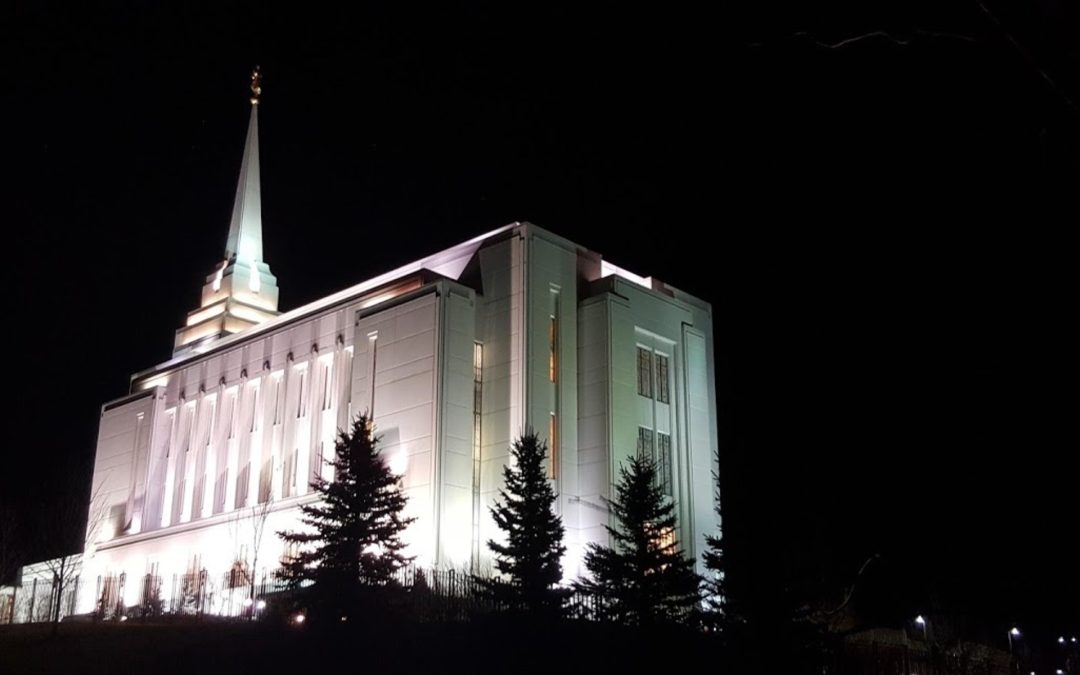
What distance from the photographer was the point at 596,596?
28656mm

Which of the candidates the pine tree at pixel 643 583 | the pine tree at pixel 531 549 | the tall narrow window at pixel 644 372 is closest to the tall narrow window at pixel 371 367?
the tall narrow window at pixel 644 372

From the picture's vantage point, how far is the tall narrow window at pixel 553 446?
41500 millimetres

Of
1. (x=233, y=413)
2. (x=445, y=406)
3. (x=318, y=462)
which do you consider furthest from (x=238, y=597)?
(x=233, y=413)

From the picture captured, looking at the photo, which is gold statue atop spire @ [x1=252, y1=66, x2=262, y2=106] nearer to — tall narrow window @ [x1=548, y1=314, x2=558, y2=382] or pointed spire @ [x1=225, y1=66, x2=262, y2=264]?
pointed spire @ [x1=225, y1=66, x2=262, y2=264]

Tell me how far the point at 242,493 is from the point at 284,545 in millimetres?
6274

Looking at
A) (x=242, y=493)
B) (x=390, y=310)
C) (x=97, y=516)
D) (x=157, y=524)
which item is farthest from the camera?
(x=97, y=516)

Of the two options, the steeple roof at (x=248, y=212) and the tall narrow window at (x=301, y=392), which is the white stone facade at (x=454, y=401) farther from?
the steeple roof at (x=248, y=212)

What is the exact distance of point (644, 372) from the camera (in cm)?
4612

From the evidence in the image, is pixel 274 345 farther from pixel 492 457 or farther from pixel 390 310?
pixel 492 457

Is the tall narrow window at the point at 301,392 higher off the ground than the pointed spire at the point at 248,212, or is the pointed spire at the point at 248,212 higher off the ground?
the pointed spire at the point at 248,212

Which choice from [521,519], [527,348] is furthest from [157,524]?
[521,519]

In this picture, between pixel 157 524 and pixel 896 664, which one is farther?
pixel 157 524

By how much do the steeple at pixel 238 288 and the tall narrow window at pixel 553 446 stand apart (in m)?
28.2

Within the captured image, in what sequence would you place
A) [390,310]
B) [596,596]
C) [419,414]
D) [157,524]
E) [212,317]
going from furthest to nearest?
1. [212,317]
2. [157,524]
3. [390,310]
4. [419,414]
5. [596,596]
